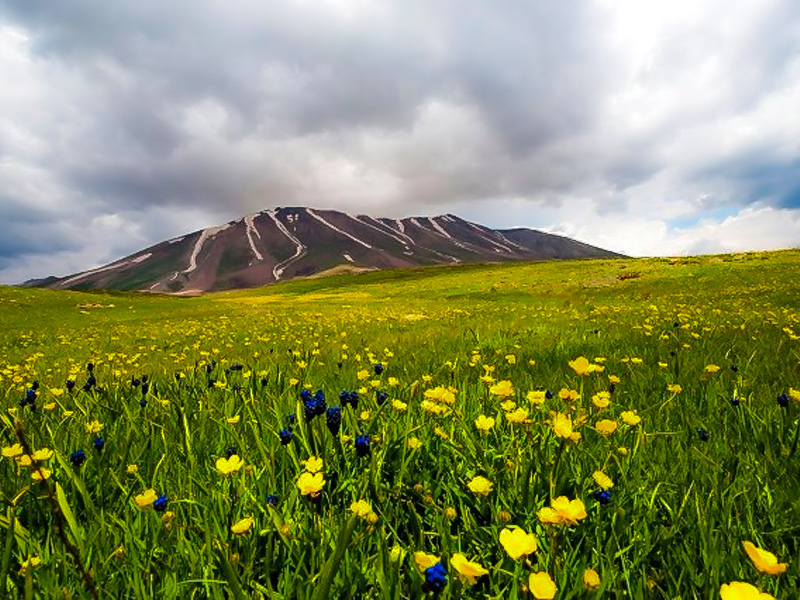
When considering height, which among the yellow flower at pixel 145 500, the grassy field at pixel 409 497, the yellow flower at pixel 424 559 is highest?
the yellow flower at pixel 145 500

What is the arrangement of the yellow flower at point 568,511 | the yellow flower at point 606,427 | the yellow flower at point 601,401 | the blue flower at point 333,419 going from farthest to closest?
the yellow flower at point 601,401 < the blue flower at point 333,419 < the yellow flower at point 606,427 < the yellow flower at point 568,511

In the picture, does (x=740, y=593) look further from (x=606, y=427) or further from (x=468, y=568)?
(x=606, y=427)

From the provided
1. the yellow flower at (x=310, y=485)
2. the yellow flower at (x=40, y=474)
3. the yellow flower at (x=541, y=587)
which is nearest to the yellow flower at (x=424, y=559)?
the yellow flower at (x=541, y=587)

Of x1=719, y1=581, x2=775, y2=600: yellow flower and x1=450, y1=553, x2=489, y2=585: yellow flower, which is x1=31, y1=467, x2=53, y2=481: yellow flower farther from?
x1=719, y1=581, x2=775, y2=600: yellow flower

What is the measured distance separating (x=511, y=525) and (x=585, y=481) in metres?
0.61

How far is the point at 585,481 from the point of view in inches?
87.4

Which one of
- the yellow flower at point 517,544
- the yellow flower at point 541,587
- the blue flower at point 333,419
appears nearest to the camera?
the yellow flower at point 541,587

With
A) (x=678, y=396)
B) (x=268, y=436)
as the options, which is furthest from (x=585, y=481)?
(x=678, y=396)

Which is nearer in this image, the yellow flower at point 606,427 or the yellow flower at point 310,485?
the yellow flower at point 310,485

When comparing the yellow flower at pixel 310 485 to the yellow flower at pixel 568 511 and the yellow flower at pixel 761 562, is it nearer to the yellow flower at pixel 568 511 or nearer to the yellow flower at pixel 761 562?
the yellow flower at pixel 568 511

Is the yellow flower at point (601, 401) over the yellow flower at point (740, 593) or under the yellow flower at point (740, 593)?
over

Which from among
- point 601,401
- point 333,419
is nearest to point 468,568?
point 333,419

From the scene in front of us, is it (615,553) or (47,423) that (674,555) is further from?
(47,423)

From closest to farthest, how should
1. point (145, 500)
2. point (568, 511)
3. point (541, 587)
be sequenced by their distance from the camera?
point (541, 587), point (568, 511), point (145, 500)
